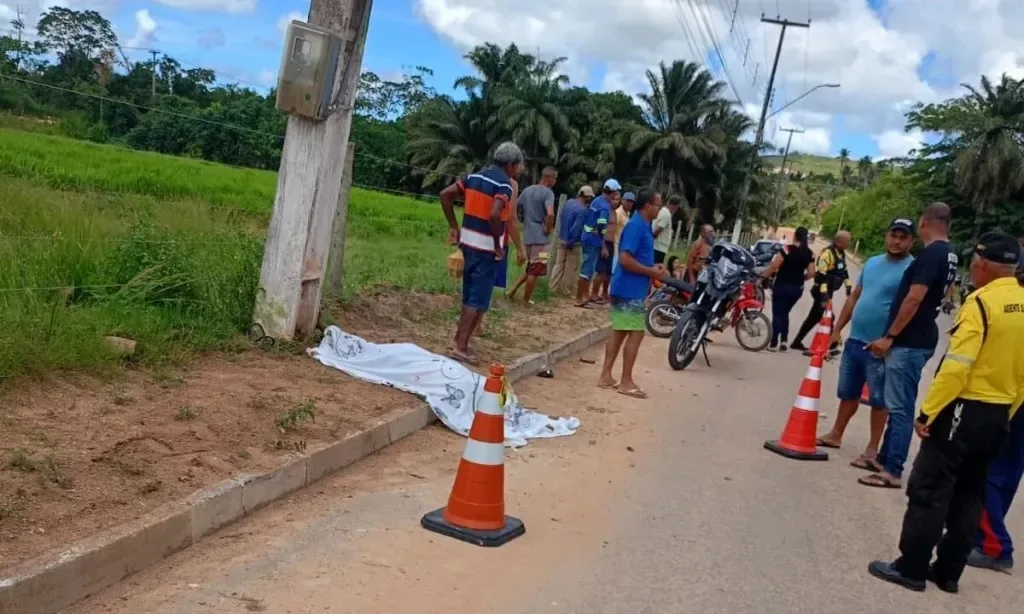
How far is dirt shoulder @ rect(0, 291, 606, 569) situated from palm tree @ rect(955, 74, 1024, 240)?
42759 mm

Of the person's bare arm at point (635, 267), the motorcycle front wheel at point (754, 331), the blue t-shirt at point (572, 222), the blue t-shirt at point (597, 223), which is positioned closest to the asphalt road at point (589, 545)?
the person's bare arm at point (635, 267)

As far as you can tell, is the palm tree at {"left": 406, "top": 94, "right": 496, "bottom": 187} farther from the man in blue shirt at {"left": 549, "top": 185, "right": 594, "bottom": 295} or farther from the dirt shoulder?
the dirt shoulder

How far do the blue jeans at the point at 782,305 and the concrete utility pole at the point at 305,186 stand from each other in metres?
7.61

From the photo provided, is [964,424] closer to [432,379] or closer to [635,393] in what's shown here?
Answer: [432,379]

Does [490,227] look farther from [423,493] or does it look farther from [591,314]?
[591,314]

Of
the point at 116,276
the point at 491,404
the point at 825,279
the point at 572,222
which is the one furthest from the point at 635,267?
the point at 825,279

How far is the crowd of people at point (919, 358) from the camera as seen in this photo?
4.38 m

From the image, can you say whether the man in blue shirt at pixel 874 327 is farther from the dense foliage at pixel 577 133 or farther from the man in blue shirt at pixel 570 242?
the dense foliage at pixel 577 133

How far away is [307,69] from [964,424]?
4.86 m

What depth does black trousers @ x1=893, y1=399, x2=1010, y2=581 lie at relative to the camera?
14.4ft

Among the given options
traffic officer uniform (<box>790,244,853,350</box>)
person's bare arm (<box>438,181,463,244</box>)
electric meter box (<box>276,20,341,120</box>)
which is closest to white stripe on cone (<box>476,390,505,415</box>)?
electric meter box (<box>276,20,341,120</box>)

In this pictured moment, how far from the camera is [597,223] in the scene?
42.0ft

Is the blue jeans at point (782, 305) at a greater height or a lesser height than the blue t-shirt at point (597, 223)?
lesser

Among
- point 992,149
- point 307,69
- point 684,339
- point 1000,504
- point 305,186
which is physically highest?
point 992,149
